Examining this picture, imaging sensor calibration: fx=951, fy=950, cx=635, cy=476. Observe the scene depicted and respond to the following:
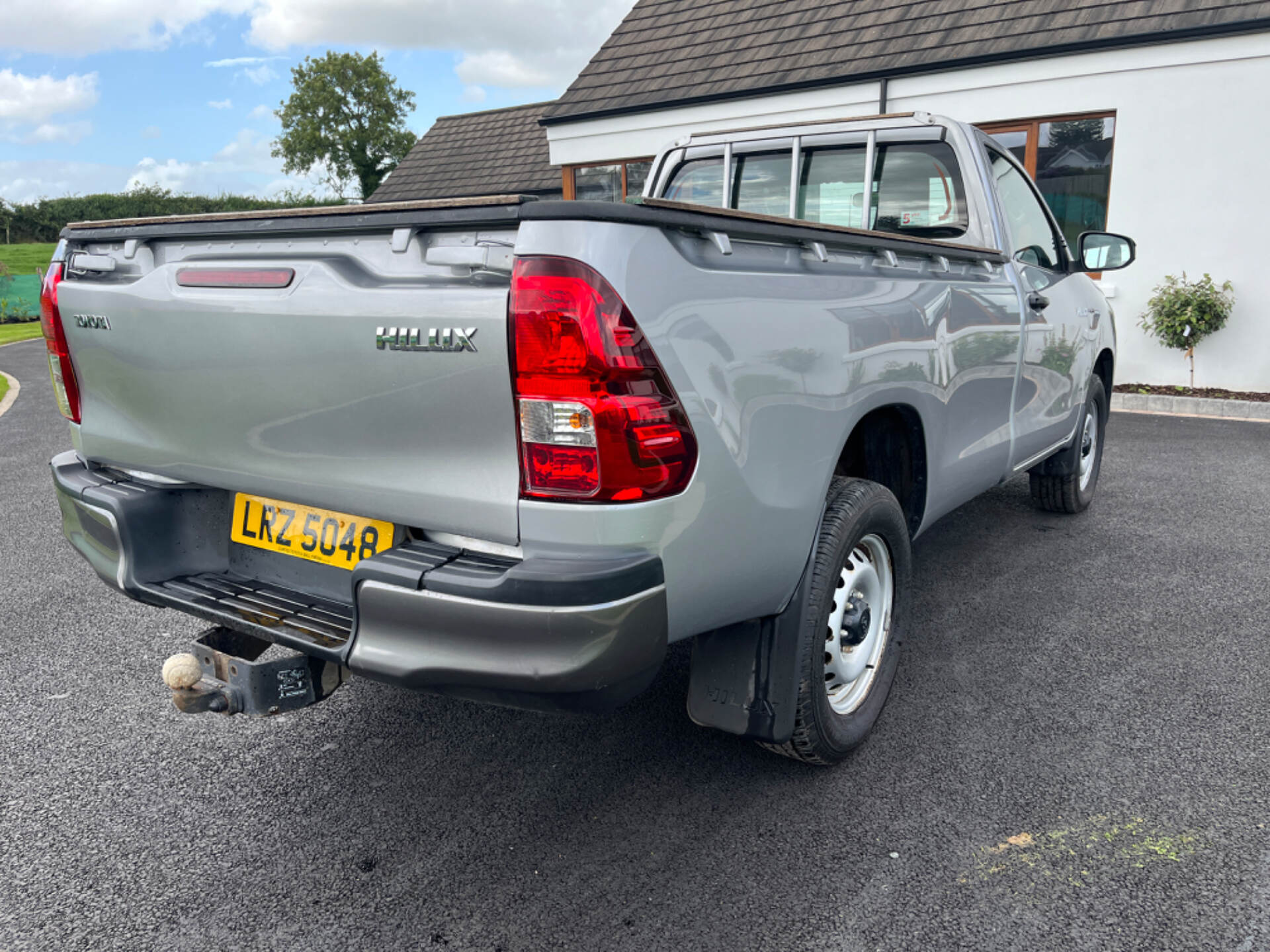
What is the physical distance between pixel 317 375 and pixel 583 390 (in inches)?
27.3

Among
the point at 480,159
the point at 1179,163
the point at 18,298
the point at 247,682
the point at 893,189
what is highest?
the point at 480,159

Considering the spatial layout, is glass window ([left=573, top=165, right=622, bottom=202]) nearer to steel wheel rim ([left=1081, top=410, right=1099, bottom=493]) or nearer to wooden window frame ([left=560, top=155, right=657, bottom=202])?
wooden window frame ([left=560, top=155, right=657, bottom=202])

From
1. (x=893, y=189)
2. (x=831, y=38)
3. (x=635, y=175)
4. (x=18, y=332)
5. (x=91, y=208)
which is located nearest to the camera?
(x=893, y=189)

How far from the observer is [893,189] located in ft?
13.2

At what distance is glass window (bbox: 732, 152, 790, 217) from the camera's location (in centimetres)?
419

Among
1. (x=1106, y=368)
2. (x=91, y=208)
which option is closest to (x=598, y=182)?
(x=1106, y=368)

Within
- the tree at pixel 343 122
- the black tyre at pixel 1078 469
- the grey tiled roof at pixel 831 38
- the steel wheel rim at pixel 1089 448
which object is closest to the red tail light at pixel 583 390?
the black tyre at pixel 1078 469

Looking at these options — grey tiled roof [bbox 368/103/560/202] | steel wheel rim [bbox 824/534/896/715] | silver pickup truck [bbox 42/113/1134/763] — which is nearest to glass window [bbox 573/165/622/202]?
grey tiled roof [bbox 368/103/560/202]

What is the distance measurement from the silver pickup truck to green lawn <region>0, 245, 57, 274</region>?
108ft

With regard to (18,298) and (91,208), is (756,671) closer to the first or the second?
(18,298)

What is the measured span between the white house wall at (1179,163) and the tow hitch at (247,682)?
9.59 metres

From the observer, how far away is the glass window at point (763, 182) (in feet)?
13.8

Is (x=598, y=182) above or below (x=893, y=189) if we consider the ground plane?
above

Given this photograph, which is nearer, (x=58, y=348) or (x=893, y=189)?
(x=58, y=348)
